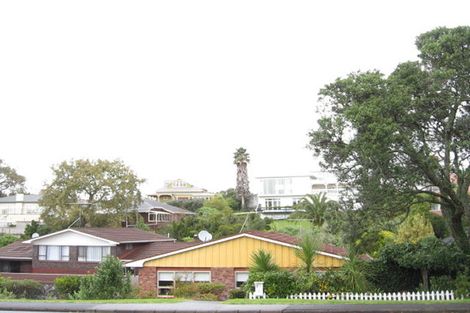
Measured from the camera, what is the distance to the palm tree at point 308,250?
22.1 meters

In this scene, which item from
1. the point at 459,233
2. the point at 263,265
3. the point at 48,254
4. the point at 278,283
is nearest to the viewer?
the point at 459,233

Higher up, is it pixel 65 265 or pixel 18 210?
pixel 18 210

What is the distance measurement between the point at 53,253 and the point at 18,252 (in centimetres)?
470

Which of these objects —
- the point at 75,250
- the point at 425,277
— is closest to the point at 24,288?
the point at 75,250

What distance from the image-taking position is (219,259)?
1057 inches

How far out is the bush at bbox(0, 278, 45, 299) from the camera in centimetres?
2422

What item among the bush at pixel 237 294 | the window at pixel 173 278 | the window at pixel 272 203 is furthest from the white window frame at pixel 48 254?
the window at pixel 272 203

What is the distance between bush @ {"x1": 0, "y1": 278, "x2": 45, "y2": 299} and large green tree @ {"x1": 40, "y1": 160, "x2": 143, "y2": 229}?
101ft

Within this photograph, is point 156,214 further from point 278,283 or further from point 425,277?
point 425,277

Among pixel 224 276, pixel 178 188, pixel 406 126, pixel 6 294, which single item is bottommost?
pixel 6 294

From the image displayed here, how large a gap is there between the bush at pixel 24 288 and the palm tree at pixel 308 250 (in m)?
12.5

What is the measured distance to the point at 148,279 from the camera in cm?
2773

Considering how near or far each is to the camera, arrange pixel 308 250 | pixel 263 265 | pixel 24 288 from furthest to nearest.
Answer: pixel 24 288 < pixel 263 265 < pixel 308 250

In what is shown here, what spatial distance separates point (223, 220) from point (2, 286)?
37.0m
